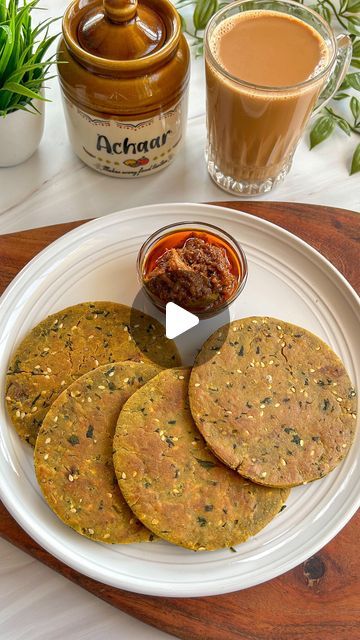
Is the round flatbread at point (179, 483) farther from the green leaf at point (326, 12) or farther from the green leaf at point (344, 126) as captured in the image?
the green leaf at point (326, 12)

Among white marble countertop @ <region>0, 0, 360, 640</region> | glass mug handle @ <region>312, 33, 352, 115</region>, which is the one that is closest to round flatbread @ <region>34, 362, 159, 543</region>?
white marble countertop @ <region>0, 0, 360, 640</region>

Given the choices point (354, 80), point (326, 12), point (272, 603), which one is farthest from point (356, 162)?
point (272, 603)

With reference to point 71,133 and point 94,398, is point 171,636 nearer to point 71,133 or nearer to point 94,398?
point 94,398

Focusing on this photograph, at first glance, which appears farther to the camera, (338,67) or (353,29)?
(353,29)

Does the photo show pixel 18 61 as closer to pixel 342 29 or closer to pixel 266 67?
pixel 266 67

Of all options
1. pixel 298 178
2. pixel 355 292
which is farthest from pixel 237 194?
pixel 355 292

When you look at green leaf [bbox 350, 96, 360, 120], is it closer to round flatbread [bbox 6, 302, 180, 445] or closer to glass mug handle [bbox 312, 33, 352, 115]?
glass mug handle [bbox 312, 33, 352, 115]

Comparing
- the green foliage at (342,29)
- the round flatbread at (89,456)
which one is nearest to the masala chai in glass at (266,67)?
the green foliage at (342,29)
